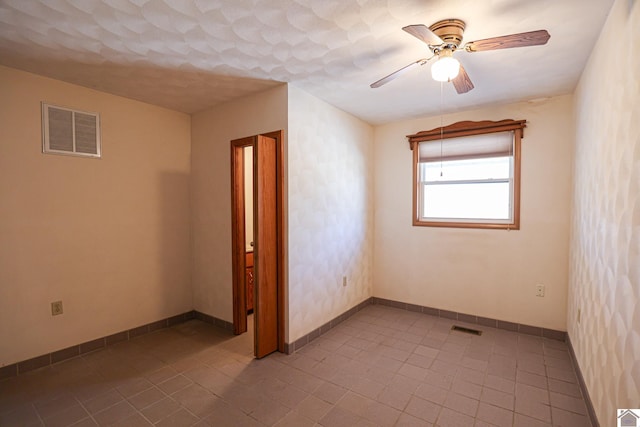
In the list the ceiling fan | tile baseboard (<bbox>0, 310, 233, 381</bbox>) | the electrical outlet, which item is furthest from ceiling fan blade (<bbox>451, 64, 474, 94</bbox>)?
the electrical outlet

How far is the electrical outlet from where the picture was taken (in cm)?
260


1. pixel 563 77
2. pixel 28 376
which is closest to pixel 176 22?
pixel 28 376

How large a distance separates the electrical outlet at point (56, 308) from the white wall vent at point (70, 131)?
1.34m

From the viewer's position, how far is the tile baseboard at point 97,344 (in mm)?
2407

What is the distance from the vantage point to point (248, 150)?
14.0ft

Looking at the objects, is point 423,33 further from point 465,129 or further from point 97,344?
point 97,344

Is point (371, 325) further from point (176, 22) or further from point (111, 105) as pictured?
point (111, 105)

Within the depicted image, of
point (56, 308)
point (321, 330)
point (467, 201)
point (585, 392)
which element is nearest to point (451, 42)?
point (467, 201)

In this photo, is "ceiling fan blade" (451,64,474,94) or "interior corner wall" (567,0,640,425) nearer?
"interior corner wall" (567,0,640,425)

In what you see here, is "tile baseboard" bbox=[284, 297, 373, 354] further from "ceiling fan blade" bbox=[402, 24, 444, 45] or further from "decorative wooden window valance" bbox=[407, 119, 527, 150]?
"ceiling fan blade" bbox=[402, 24, 444, 45]

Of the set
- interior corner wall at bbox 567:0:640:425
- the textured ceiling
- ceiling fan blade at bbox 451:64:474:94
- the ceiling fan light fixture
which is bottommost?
interior corner wall at bbox 567:0:640:425

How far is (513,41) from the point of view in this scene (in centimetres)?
167

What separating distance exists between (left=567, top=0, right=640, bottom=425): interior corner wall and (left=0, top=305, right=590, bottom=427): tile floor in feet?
1.48

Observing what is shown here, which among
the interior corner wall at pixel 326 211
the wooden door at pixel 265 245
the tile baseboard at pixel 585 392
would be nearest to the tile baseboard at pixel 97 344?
the wooden door at pixel 265 245
